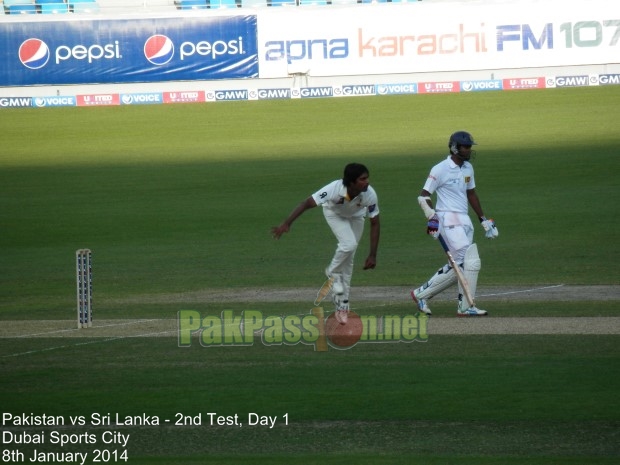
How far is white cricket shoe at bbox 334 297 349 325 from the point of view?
11.6m

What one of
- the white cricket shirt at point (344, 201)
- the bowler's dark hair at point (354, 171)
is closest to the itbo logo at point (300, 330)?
the white cricket shirt at point (344, 201)

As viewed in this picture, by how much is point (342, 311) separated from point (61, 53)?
3631 centimetres

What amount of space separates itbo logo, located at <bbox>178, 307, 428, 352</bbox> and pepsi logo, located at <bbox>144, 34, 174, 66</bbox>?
33.1 metres

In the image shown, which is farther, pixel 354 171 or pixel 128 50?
pixel 128 50

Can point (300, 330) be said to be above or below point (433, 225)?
below

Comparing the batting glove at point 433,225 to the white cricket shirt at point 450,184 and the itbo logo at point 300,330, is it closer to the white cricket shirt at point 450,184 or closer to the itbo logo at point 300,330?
the white cricket shirt at point 450,184

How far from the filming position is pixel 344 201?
11484 mm

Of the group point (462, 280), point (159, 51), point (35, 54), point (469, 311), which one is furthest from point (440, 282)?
point (35, 54)

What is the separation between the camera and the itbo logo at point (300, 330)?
1108cm

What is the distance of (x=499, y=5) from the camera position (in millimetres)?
43188

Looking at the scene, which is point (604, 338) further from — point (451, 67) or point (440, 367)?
point (451, 67)

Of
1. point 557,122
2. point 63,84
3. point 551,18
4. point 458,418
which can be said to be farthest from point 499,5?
point 458,418

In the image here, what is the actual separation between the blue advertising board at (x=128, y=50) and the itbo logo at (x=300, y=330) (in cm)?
3253

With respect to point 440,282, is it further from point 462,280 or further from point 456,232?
point 456,232
